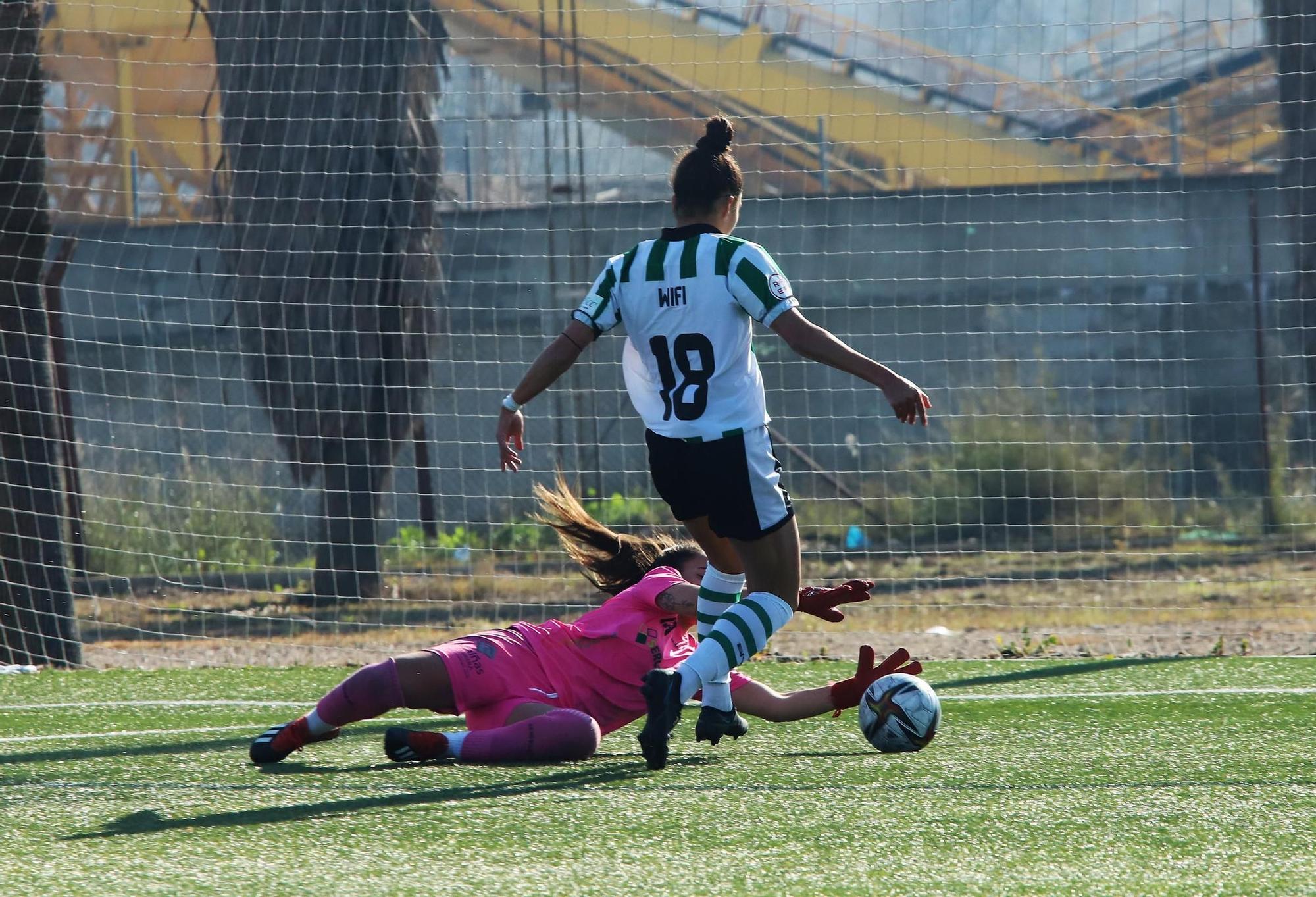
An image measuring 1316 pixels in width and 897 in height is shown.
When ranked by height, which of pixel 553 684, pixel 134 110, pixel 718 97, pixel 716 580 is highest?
pixel 134 110

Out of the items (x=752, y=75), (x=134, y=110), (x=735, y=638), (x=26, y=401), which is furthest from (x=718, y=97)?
(x=735, y=638)

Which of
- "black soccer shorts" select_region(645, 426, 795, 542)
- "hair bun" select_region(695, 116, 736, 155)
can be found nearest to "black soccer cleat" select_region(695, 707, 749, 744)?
"black soccer shorts" select_region(645, 426, 795, 542)

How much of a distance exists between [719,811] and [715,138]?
181 cm

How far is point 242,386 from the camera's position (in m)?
9.70

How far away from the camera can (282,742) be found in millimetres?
3781

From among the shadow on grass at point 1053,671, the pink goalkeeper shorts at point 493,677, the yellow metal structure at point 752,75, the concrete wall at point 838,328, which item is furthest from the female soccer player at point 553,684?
the yellow metal structure at point 752,75

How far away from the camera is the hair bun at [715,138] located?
3.83m

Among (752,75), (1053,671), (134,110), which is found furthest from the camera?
(134,110)

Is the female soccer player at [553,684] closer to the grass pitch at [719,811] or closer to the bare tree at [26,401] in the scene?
the grass pitch at [719,811]

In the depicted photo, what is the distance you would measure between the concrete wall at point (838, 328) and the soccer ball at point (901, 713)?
4588 millimetres

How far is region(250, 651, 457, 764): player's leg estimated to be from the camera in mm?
3703

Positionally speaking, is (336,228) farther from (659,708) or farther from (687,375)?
(659,708)

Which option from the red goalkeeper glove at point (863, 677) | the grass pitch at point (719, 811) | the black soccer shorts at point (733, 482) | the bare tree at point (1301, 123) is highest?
the bare tree at point (1301, 123)

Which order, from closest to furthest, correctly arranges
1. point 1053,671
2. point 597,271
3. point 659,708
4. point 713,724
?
point 659,708, point 713,724, point 1053,671, point 597,271
